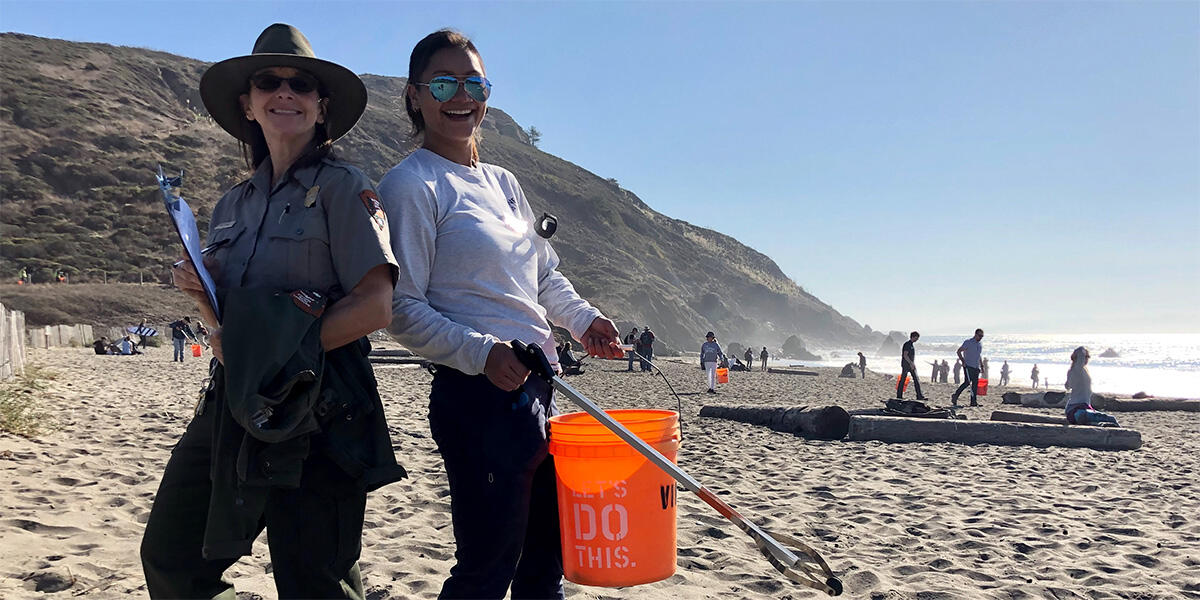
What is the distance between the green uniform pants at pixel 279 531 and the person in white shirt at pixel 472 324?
28 centimetres

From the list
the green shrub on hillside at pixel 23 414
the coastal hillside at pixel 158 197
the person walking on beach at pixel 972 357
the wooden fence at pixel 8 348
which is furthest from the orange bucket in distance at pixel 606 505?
the coastal hillside at pixel 158 197

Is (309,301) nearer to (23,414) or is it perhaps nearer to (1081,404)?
(23,414)

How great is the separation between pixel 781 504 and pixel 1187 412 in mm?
14355

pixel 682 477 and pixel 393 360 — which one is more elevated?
pixel 682 477

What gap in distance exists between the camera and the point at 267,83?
1985 millimetres

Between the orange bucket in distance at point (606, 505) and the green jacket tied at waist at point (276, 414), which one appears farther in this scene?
the orange bucket in distance at point (606, 505)

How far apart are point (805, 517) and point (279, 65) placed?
4.45 m

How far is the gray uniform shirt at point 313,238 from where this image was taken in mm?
1786

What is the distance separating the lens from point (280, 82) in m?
1.99

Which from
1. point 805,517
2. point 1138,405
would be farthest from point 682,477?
point 1138,405

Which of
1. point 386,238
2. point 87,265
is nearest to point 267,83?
point 386,238

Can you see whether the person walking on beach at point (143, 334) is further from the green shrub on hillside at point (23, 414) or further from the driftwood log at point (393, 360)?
the green shrub on hillside at point (23, 414)

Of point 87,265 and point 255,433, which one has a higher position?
point 87,265

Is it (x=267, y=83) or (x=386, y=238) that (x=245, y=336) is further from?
(x=267, y=83)
